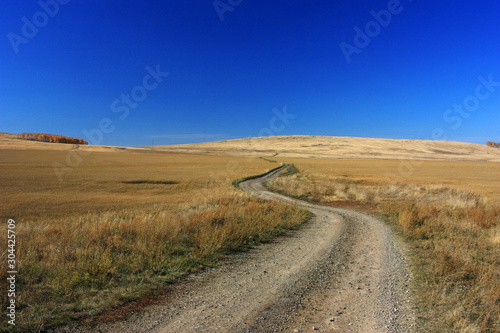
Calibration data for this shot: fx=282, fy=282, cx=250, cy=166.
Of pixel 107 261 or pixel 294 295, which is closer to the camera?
pixel 294 295

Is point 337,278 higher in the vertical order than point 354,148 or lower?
lower

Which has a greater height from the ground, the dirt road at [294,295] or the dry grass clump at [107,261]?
the dry grass clump at [107,261]

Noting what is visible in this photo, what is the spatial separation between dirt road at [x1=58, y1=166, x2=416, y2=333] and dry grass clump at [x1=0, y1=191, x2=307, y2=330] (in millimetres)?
756

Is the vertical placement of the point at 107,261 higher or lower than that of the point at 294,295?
higher

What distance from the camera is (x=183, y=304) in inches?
211

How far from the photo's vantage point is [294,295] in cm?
588

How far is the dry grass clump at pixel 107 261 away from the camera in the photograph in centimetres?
518

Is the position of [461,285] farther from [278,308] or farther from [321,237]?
[321,237]

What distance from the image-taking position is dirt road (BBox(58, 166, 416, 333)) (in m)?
4.73

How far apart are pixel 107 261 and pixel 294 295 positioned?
4353 mm

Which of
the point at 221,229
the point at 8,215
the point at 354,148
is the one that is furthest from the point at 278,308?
the point at 354,148

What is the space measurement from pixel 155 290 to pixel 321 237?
6908 millimetres

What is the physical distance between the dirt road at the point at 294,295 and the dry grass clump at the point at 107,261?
2.48 ft

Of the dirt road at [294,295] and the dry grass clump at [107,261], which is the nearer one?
the dirt road at [294,295]
